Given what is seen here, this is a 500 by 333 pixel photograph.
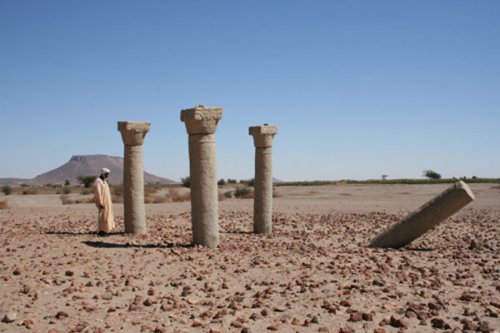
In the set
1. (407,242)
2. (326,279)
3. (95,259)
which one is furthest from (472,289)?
(95,259)

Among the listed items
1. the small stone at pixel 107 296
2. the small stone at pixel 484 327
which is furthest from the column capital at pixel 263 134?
the small stone at pixel 484 327

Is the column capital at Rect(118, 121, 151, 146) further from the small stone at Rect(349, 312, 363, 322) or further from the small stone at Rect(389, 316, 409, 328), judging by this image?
the small stone at Rect(389, 316, 409, 328)

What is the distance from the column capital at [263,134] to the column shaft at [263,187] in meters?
0.14

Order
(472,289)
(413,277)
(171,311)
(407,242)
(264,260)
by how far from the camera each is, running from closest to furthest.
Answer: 1. (171,311)
2. (472,289)
3. (413,277)
4. (264,260)
5. (407,242)

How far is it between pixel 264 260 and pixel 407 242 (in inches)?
161

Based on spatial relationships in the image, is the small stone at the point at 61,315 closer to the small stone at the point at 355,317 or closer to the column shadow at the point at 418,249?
the small stone at the point at 355,317

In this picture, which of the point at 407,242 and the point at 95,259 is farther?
the point at 407,242

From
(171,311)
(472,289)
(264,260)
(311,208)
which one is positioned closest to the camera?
(171,311)

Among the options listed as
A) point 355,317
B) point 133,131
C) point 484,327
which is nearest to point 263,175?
point 133,131

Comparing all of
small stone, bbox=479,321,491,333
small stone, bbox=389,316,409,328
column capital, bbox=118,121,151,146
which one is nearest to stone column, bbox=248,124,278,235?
column capital, bbox=118,121,151,146

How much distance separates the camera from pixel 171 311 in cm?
650

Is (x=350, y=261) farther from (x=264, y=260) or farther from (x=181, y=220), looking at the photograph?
(x=181, y=220)

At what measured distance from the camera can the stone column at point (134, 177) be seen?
42.3ft

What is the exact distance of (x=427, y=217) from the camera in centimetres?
1140
